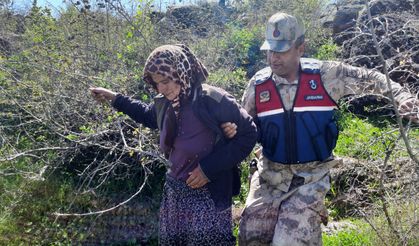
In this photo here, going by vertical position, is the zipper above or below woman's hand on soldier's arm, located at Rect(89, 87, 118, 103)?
below

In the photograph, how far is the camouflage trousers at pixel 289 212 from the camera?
130 inches

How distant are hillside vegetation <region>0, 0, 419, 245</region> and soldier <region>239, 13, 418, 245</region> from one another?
0.58m

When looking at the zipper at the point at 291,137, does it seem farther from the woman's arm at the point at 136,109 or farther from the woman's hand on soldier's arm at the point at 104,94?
the woman's hand on soldier's arm at the point at 104,94

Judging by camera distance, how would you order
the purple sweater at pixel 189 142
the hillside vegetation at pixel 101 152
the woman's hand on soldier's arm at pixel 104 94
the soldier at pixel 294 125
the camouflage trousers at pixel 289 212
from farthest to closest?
the hillside vegetation at pixel 101 152
the woman's hand on soldier's arm at pixel 104 94
the soldier at pixel 294 125
the camouflage trousers at pixel 289 212
the purple sweater at pixel 189 142

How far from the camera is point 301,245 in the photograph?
10.8 ft

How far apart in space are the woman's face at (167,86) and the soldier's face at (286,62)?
79 centimetres

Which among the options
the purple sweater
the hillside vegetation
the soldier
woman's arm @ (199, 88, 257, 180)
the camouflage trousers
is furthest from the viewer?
the hillside vegetation

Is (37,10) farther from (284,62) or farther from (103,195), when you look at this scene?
(284,62)

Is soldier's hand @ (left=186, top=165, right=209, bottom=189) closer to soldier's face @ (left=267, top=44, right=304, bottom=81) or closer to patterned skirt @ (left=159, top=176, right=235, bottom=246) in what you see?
patterned skirt @ (left=159, top=176, right=235, bottom=246)

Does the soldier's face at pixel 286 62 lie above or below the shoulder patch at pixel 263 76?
above

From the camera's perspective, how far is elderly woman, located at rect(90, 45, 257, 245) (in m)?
2.96

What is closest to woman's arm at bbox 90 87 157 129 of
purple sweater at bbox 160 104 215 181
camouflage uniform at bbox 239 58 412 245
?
purple sweater at bbox 160 104 215 181

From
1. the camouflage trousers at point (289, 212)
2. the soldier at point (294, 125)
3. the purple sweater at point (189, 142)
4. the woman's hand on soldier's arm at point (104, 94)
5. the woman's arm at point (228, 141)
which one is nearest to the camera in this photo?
the woman's arm at point (228, 141)

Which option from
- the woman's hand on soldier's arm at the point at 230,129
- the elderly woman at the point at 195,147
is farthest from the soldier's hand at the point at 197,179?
the woman's hand on soldier's arm at the point at 230,129
